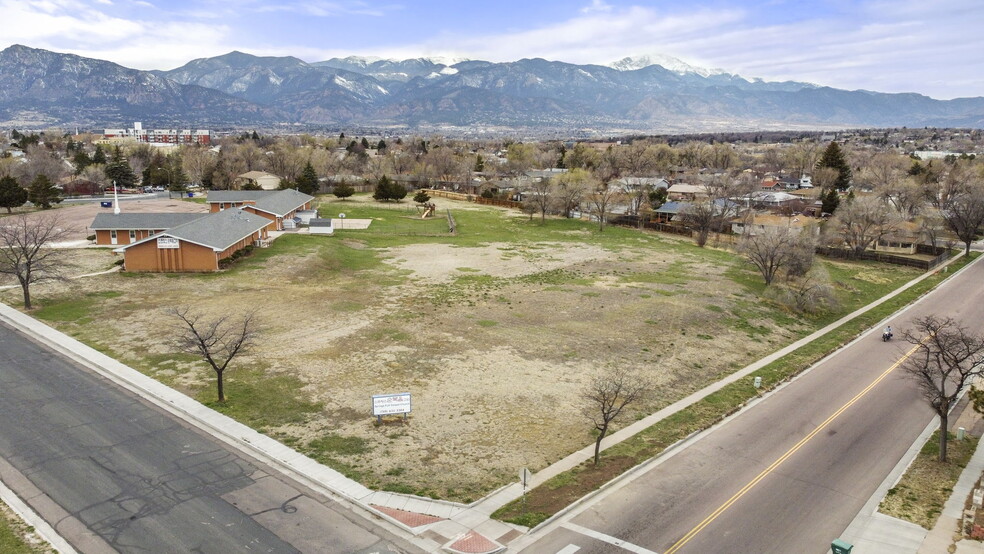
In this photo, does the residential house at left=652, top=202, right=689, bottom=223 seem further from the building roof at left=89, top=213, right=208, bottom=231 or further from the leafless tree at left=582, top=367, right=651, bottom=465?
the building roof at left=89, top=213, right=208, bottom=231

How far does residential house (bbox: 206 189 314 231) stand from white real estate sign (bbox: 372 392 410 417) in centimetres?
4942

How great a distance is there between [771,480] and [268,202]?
6606 cm

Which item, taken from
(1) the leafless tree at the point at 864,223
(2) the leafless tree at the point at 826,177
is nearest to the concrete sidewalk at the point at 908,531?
(1) the leafless tree at the point at 864,223

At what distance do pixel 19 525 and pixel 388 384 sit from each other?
14.7 meters

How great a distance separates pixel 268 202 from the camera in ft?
241

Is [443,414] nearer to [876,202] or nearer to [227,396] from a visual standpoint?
[227,396]

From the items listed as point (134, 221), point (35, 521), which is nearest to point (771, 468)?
point (35, 521)

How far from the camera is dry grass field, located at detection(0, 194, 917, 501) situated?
23984 millimetres

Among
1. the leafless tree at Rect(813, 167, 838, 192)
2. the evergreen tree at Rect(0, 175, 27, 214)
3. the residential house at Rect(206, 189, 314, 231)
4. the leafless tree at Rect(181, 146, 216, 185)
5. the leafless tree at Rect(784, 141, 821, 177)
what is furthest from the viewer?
the leafless tree at Rect(784, 141, 821, 177)

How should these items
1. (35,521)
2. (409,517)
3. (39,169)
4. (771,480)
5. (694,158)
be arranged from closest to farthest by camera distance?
(35,521), (409,517), (771,480), (39,169), (694,158)

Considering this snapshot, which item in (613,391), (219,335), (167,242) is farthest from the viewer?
(167,242)

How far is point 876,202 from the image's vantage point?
69938 mm

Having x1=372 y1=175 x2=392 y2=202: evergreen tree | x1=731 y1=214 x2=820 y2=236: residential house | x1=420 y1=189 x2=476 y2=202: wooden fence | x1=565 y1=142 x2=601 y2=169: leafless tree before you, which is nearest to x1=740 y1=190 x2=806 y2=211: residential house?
x1=731 y1=214 x2=820 y2=236: residential house

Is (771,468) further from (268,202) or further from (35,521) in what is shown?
(268,202)
